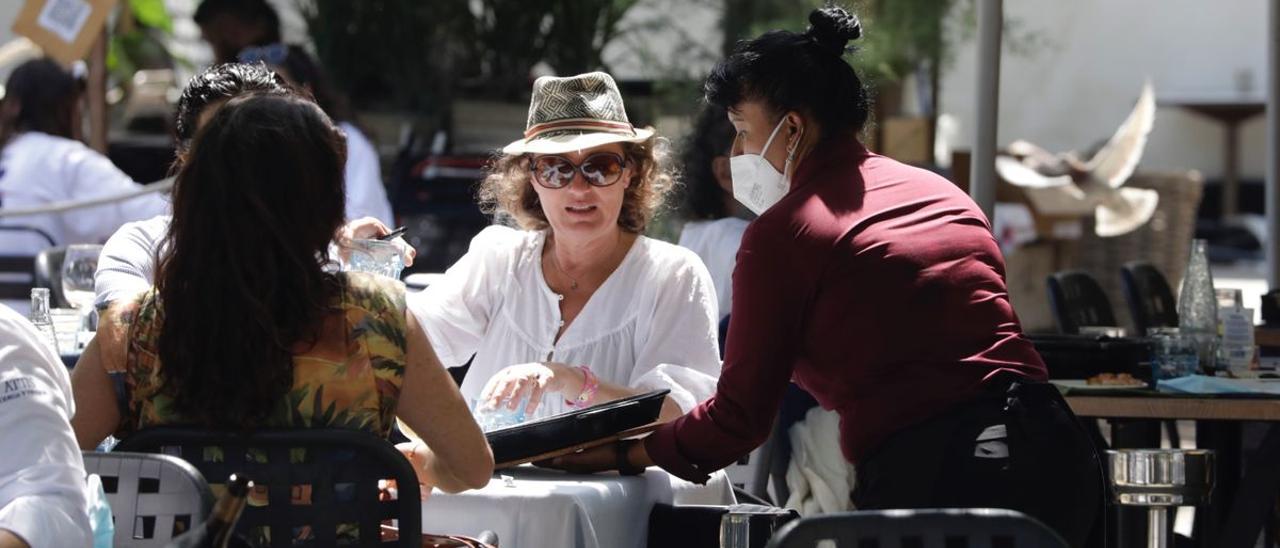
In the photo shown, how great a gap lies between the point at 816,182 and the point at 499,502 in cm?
76

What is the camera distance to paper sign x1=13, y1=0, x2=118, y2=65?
663cm

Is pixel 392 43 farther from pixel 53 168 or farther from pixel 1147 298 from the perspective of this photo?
pixel 1147 298

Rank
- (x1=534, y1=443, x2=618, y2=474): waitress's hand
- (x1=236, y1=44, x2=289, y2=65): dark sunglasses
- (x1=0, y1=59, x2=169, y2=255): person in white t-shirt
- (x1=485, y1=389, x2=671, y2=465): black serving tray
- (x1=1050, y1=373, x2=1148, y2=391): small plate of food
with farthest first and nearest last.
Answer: (x1=0, y1=59, x2=169, y2=255): person in white t-shirt → (x1=236, y1=44, x2=289, y2=65): dark sunglasses → (x1=1050, y1=373, x2=1148, y2=391): small plate of food → (x1=534, y1=443, x2=618, y2=474): waitress's hand → (x1=485, y1=389, x2=671, y2=465): black serving tray

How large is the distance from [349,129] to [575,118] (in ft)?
9.13

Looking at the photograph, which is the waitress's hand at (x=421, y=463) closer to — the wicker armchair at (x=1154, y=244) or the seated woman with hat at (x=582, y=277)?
the seated woman with hat at (x=582, y=277)

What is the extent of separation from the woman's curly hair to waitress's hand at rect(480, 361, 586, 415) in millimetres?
574

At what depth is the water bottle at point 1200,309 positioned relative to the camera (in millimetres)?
4781

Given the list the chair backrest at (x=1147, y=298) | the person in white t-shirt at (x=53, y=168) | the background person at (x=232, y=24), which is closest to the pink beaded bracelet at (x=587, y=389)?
the background person at (x=232, y=24)

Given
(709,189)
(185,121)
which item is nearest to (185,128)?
(185,121)

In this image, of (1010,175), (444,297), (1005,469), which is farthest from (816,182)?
(1010,175)

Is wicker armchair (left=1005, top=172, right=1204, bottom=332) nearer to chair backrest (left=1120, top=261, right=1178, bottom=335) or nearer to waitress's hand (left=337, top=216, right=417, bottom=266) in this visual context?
chair backrest (left=1120, top=261, right=1178, bottom=335)

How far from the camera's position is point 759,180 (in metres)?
3.31

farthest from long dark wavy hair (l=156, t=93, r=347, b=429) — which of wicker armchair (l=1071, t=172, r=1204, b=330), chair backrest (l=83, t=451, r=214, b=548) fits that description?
wicker armchair (l=1071, t=172, r=1204, b=330)

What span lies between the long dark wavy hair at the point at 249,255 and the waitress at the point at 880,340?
792 mm
